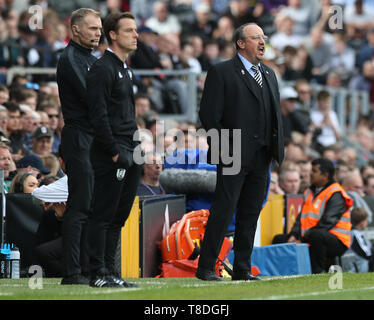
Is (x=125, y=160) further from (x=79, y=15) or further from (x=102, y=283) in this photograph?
(x=79, y=15)

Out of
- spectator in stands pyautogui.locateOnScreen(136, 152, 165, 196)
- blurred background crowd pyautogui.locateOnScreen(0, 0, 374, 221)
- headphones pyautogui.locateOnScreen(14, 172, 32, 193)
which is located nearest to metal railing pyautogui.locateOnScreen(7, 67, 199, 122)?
blurred background crowd pyautogui.locateOnScreen(0, 0, 374, 221)

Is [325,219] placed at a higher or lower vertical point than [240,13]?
lower

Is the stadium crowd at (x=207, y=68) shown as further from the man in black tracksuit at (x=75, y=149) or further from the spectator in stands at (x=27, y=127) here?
the man in black tracksuit at (x=75, y=149)

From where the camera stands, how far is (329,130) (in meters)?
20.9

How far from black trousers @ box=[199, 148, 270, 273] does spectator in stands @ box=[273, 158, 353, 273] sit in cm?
399

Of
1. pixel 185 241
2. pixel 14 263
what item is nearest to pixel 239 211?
pixel 185 241

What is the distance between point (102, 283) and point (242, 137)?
1801 mm

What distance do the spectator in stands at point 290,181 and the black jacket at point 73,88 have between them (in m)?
7.39

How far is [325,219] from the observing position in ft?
41.4

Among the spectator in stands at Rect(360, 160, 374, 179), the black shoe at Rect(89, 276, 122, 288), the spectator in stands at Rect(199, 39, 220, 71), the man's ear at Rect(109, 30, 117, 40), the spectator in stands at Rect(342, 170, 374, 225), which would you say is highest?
the spectator in stands at Rect(199, 39, 220, 71)

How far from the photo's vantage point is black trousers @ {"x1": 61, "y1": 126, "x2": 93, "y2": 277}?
785cm

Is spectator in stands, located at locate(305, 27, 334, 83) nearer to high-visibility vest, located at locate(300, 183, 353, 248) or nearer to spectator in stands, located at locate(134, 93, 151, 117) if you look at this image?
spectator in stands, located at locate(134, 93, 151, 117)

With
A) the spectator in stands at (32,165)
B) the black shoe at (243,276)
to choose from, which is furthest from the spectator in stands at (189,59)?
Answer: the black shoe at (243,276)

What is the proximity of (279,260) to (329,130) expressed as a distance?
31.6 ft
